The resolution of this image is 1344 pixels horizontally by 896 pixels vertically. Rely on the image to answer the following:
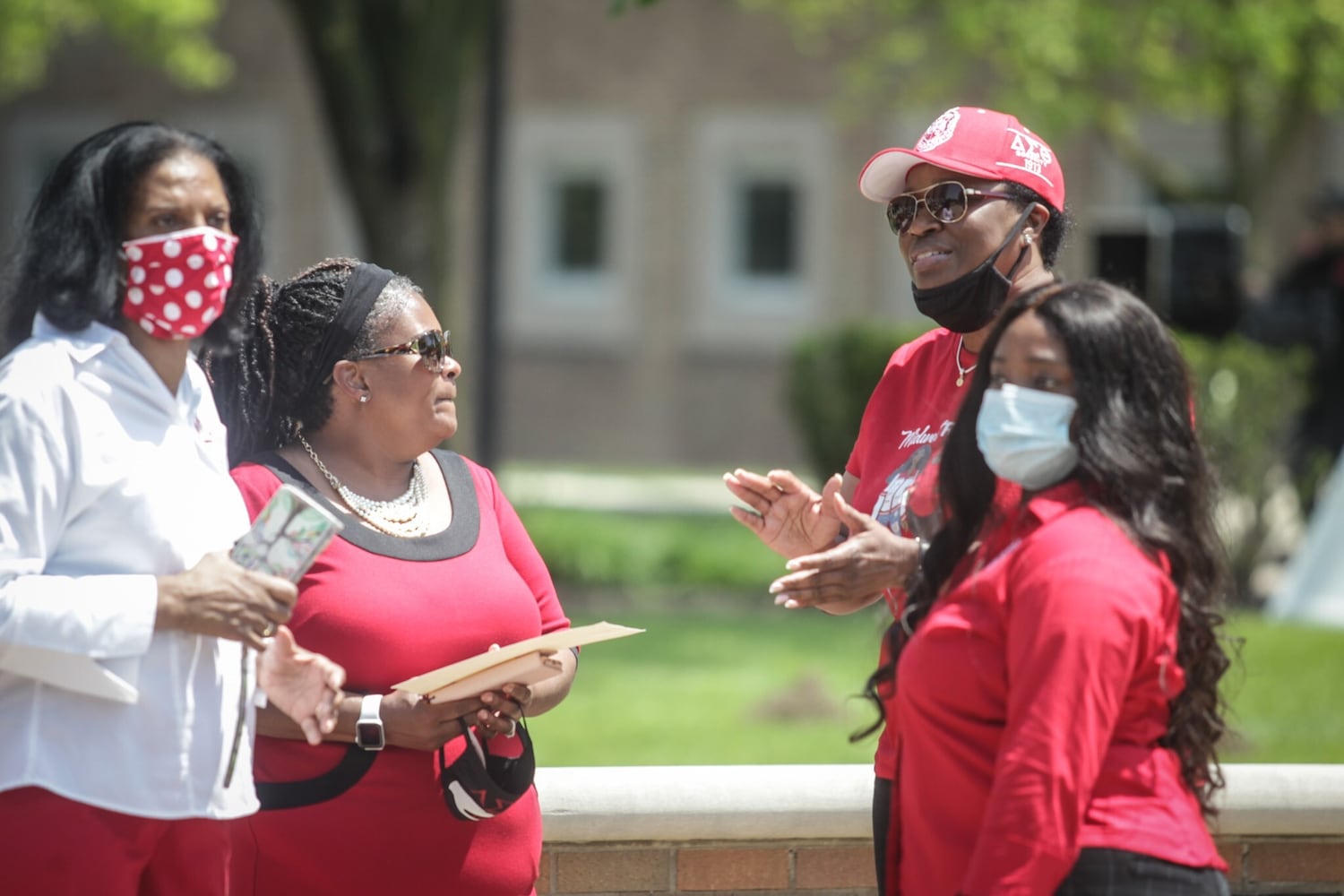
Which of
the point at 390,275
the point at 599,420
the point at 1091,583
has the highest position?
the point at 390,275

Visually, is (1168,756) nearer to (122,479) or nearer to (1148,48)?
(122,479)

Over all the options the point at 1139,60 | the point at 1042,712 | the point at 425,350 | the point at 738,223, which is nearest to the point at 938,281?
the point at 425,350

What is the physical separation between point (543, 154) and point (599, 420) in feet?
11.2

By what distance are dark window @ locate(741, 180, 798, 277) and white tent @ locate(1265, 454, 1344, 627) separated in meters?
11.6

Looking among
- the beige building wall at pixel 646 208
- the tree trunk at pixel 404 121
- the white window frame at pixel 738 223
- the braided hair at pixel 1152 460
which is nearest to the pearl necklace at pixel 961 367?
the braided hair at pixel 1152 460

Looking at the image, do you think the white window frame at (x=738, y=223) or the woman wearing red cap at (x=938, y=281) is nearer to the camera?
the woman wearing red cap at (x=938, y=281)

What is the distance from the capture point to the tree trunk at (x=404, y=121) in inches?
429

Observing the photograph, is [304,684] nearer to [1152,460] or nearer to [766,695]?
[1152,460]

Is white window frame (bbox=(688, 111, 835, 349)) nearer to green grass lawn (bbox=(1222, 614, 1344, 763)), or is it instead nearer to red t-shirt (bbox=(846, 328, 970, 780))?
green grass lawn (bbox=(1222, 614, 1344, 763))

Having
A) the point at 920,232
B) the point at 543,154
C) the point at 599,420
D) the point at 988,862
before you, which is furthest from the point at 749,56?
the point at 988,862

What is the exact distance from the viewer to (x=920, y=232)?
3533 mm

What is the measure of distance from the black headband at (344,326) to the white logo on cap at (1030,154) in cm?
133

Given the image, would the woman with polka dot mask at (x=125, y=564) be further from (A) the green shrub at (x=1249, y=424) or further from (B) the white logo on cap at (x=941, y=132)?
(A) the green shrub at (x=1249, y=424)

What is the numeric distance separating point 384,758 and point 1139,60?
13.1 metres
